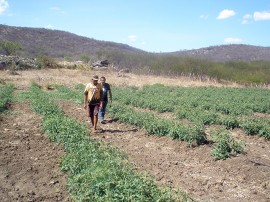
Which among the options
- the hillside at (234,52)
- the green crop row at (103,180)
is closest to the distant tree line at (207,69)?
the green crop row at (103,180)

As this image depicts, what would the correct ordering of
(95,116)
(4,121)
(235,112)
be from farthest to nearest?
(235,112)
(4,121)
(95,116)

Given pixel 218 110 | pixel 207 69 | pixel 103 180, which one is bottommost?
pixel 218 110

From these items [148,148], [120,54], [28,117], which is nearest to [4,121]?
[28,117]

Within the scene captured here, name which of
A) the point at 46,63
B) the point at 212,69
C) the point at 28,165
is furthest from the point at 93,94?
the point at 212,69

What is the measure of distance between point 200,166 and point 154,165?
3.66 ft

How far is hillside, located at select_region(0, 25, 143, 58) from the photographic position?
95625mm

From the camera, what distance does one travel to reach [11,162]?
8.29m

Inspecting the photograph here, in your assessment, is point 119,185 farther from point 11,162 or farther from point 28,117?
point 28,117

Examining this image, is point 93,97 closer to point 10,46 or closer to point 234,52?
point 10,46

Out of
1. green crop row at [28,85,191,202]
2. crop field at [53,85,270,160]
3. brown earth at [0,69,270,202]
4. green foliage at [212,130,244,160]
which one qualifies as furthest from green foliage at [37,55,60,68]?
green foliage at [212,130,244,160]

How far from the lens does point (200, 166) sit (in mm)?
8461

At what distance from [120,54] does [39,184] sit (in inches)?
2537

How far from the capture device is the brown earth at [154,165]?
6805 mm

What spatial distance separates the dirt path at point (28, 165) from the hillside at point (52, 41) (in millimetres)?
80307
